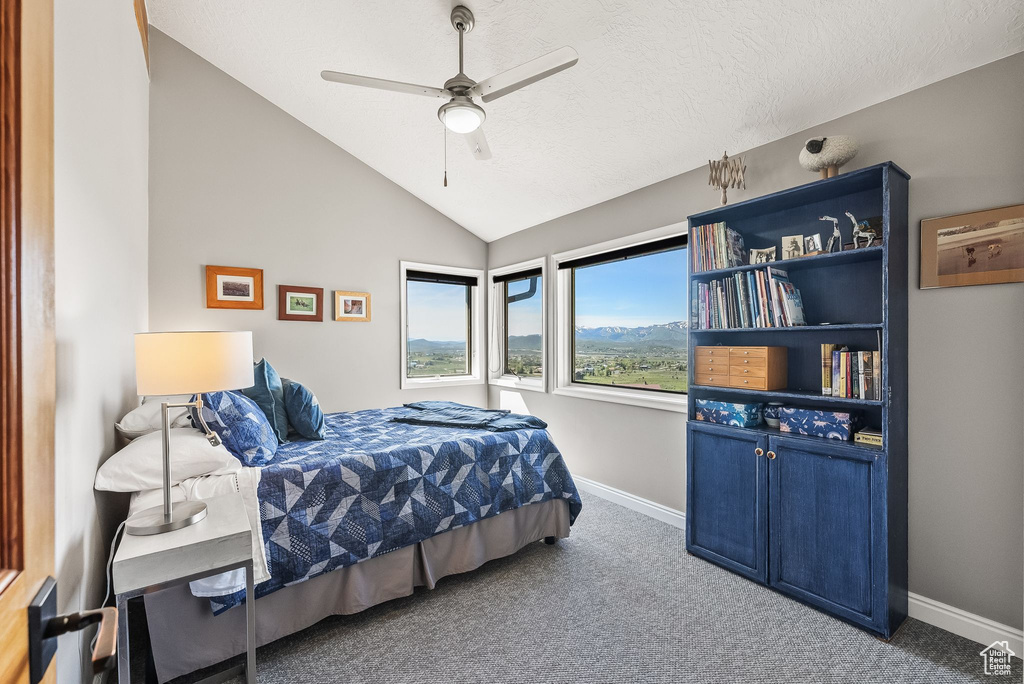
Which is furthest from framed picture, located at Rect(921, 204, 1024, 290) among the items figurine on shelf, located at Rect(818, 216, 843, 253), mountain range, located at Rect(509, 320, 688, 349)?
mountain range, located at Rect(509, 320, 688, 349)

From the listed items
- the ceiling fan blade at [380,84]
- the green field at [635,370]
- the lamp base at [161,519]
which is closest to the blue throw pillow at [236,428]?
the lamp base at [161,519]

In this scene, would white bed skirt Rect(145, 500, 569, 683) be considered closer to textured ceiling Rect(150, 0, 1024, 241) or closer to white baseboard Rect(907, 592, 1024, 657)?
white baseboard Rect(907, 592, 1024, 657)

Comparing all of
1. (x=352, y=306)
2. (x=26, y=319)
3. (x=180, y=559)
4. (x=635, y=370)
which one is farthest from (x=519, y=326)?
(x=26, y=319)

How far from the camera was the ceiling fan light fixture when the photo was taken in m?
2.08

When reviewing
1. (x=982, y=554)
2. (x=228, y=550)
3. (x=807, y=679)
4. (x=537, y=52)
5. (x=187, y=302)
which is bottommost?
(x=807, y=679)

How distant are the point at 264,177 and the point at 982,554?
4750 mm

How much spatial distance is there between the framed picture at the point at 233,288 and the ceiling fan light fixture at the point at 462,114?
87.3 inches

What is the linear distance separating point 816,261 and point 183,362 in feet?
9.11

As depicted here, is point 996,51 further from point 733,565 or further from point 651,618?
point 651,618

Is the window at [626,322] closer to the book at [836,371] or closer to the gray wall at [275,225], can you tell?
the book at [836,371]

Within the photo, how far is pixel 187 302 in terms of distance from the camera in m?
3.31

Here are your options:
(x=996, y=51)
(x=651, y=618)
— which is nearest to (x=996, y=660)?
(x=651, y=618)

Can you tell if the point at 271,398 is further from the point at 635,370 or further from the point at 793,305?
the point at 793,305

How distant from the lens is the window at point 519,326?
451 centimetres
